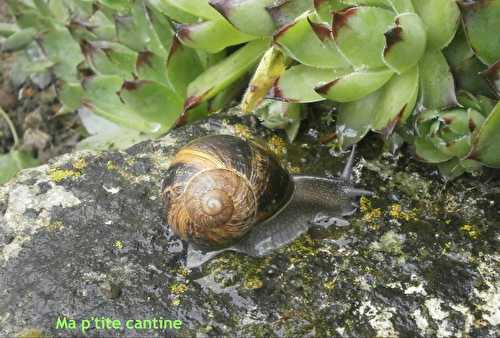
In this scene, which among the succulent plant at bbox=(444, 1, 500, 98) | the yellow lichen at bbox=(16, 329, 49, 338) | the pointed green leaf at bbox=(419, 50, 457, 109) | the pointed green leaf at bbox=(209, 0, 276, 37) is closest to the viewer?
the yellow lichen at bbox=(16, 329, 49, 338)

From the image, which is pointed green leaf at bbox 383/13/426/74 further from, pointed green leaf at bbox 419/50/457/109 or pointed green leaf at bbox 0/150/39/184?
pointed green leaf at bbox 0/150/39/184

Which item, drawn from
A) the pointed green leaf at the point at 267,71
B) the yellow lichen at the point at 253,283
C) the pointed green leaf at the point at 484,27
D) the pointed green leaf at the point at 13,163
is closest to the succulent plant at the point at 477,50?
the pointed green leaf at the point at 484,27

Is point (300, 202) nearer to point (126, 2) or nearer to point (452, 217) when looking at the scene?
point (452, 217)

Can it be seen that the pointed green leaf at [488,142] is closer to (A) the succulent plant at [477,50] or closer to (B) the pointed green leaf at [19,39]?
(A) the succulent plant at [477,50]

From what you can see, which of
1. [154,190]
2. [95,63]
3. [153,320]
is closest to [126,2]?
[95,63]

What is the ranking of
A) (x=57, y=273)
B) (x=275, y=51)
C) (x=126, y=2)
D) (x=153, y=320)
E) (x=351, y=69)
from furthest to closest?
(x=126, y=2) → (x=275, y=51) → (x=351, y=69) → (x=57, y=273) → (x=153, y=320)

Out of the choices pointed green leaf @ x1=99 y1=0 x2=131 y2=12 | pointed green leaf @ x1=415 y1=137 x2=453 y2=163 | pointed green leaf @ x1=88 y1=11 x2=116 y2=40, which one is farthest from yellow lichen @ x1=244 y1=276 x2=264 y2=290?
pointed green leaf @ x1=88 y1=11 x2=116 y2=40
